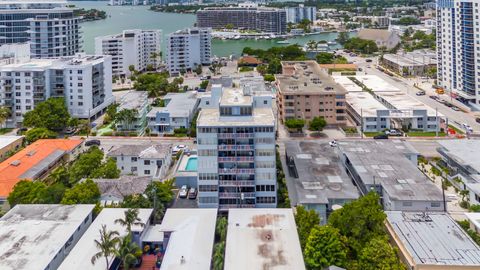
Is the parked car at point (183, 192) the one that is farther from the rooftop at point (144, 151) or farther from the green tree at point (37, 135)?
the green tree at point (37, 135)

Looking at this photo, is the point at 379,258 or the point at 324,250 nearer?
the point at 379,258

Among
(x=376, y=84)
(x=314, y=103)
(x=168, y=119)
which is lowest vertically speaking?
(x=168, y=119)

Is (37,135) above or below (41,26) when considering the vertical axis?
below

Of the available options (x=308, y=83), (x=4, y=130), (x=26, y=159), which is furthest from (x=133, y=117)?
(x=308, y=83)

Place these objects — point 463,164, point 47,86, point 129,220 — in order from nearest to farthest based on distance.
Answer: point 129,220 < point 463,164 < point 47,86

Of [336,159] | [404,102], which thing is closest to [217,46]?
[404,102]

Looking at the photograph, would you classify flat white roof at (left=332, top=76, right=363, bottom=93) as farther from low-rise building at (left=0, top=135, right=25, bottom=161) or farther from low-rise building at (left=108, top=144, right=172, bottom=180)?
low-rise building at (left=0, top=135, right=25, bottom=161)

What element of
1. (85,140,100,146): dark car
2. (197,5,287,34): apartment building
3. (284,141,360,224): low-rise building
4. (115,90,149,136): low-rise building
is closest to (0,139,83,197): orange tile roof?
(85,140,100,146): dark car

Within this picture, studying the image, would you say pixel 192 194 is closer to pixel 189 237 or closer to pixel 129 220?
pixel 189 237
